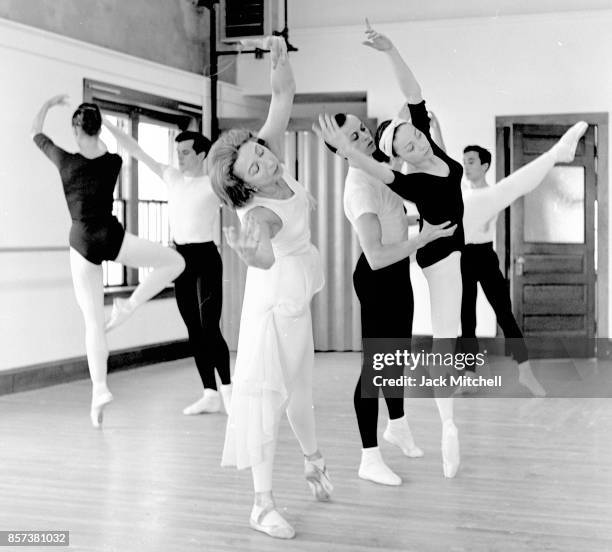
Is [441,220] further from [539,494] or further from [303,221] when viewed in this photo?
[539,494]

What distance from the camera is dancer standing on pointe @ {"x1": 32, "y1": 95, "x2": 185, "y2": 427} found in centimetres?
432

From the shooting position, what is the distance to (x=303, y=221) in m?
2.82

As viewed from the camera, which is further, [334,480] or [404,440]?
[404,440]

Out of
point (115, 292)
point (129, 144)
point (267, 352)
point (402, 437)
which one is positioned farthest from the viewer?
point (115, 292)

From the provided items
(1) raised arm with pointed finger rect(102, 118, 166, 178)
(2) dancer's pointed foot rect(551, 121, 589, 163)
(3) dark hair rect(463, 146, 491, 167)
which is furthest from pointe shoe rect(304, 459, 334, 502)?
(3) dark hair rect(463, 146, 491, 167)

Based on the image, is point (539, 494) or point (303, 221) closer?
point (303, 221)

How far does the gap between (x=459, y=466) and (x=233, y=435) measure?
1203mm

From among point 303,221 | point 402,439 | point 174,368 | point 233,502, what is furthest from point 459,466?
point 174,368

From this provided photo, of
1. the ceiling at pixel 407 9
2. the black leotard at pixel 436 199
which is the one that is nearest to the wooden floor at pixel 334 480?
the black leotard at pixel 436 199

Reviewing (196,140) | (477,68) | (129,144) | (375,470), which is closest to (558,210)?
(477,68)

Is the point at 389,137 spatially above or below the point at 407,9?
below

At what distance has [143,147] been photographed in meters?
7.07

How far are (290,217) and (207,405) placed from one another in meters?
2.32

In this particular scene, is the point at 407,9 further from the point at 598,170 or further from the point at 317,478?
the point at 317,478
